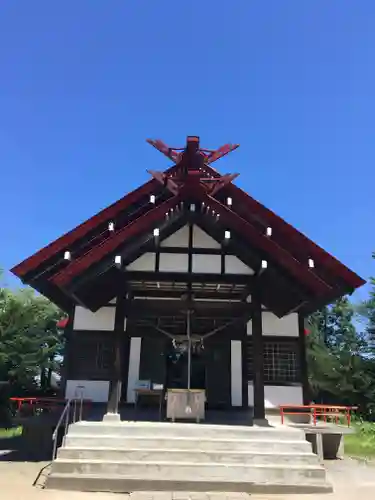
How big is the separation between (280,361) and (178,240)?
16.1ft

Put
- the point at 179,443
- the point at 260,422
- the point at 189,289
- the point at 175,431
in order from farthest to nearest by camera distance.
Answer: the point at 189,289 → the point at 260,422 → the point at 175,431 → the point at 179,443

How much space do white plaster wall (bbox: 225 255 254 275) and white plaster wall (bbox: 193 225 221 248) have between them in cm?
43

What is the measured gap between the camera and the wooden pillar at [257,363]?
8.59 m

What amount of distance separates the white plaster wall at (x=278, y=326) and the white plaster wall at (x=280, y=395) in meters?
1.48

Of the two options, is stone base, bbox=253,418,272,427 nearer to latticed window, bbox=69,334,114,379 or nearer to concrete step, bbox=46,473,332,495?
concrete step, bbox=46,473,332,495

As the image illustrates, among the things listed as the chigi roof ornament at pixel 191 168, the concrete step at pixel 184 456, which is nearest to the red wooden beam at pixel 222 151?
the chigi roof ornament at pixel 191 168

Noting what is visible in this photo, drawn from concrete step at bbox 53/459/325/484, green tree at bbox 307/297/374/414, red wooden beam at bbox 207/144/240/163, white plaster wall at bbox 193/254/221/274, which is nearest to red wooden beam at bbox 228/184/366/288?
red wooden beam at bbox 207/144/240/163

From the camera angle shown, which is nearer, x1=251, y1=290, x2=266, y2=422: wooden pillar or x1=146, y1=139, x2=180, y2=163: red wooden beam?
x1=251, y1=290, x2=266, y2=422: wooden pillar

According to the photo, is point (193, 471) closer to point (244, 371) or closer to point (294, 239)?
point (244, 371)

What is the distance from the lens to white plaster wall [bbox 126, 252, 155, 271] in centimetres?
976

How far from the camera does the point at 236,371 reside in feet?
39.3

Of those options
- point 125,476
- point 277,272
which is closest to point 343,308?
point 277,272

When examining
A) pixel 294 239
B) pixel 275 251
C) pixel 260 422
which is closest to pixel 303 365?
pixel 294 239

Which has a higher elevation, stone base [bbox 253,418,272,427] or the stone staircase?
stone base [bbox 253,418,272,427]
